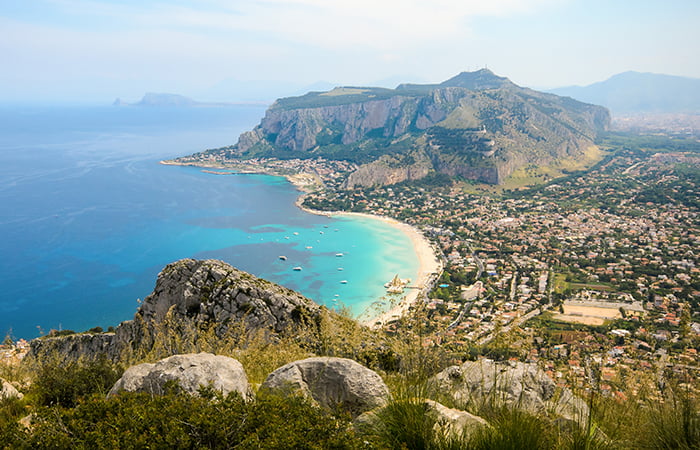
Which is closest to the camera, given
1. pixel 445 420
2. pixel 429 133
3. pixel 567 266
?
pixel 445 420

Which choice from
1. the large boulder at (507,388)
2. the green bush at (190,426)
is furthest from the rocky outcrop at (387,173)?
the green bush at (190,426)

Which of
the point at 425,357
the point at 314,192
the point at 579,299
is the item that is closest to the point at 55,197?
the point at 314,192

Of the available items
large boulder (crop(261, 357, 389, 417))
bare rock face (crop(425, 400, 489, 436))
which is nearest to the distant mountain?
large boulder (crop(261, 357, 389, 417))

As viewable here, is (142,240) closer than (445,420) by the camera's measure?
No

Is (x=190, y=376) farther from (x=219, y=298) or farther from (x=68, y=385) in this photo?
(x=219, y=298)

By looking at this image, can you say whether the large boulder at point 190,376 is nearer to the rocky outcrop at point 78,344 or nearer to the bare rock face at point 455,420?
the bare rock face at point 455,420

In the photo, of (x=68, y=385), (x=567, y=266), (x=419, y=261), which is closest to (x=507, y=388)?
(x=68, y=385)

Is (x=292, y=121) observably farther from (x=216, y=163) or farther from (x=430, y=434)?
(x=430, y=434)
